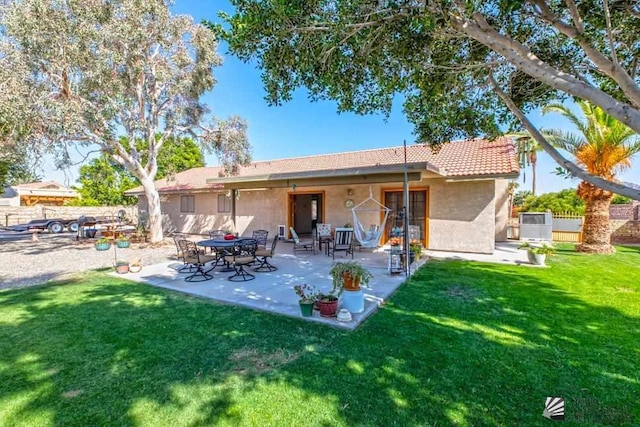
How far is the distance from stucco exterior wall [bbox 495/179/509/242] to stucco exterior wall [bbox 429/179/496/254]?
3576mm

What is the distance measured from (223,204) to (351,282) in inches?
520

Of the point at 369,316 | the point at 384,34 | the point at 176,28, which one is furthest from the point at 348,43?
the point at 176,28

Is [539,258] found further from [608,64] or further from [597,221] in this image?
[608,64]

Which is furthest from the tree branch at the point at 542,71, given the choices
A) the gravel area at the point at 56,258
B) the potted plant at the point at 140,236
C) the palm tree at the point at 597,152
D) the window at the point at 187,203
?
the window at the point at 187,203

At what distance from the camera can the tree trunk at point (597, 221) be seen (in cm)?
A: 1061

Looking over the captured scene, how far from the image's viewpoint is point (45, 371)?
3.29 m

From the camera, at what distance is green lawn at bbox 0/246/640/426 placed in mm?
2670

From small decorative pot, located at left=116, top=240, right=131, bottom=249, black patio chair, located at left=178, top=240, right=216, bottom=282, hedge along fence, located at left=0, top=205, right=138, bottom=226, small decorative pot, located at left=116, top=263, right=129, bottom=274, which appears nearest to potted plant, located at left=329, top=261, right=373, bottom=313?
black patio chair, located at left=178, top=240, right=216, bottom=282

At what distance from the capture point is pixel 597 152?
34.1ft

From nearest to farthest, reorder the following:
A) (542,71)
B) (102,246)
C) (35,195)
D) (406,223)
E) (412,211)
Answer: (542,71)
(406,223)
(102,246)
(412,211)
(35,195)

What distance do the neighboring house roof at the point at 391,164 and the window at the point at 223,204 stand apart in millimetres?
966

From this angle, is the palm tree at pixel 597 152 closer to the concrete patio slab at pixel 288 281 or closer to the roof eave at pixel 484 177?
the roof eave at pixel 484 177

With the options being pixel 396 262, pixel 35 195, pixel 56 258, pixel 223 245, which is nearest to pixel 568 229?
pixel 396 262

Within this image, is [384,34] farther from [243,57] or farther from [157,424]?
[157,424]
